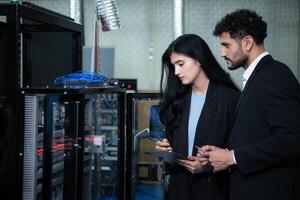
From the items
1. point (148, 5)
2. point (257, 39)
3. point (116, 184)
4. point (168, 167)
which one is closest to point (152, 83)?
point (148, 5)

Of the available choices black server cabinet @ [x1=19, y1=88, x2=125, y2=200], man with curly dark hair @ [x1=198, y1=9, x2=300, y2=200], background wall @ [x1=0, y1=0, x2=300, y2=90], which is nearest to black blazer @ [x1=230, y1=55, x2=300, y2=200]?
man with curly dark hair @ [x1=198, y1=9, x2=300, y2=200]

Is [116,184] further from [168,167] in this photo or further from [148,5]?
[148,5]

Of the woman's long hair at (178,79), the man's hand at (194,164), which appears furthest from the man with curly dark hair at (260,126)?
the woman's long hair at (178,79)

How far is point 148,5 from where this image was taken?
4984 millimetres

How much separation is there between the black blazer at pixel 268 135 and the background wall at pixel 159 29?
10.9 feet

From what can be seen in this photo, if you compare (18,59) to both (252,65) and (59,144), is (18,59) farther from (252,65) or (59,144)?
(252,65)

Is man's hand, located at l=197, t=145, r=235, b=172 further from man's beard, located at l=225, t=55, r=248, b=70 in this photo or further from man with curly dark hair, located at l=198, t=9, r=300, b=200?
man's beard, located at l=225, t=55, r=248, b=70

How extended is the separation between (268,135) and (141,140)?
1.22 metres

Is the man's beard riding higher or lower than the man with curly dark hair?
higher

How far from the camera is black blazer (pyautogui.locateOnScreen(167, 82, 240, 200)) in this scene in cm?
170

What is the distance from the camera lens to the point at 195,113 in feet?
5.87

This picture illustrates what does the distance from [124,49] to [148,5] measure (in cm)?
69

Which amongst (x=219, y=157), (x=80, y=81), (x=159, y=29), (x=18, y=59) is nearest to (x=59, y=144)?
(x=80, y=81)

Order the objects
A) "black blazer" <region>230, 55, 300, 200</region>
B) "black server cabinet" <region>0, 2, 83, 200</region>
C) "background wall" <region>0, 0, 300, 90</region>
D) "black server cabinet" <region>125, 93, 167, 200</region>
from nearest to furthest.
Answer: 1. "black blazer" <region>230, 55, 300, 200</region>
2. "black server cabinet" <region>0, 2, 83, 200</region>
3. "black server cabinet" <region>125, 93, 167, 200</region>
4. "background wall" <region>0, 0, 300, 90</region>
